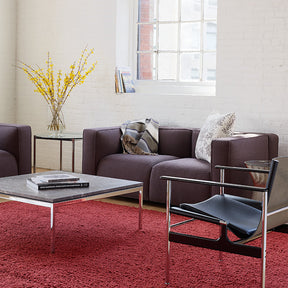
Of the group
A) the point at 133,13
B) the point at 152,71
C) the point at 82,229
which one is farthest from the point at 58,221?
the point at 133,13

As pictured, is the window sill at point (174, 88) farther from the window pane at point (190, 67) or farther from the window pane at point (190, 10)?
the window pane at point (190, 10)

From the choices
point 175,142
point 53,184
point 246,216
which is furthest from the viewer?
point 175,142

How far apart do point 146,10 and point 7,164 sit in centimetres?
263

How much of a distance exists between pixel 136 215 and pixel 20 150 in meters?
1.53

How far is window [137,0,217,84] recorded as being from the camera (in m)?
6.12

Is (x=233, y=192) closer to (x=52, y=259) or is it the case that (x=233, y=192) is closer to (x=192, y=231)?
(x=192, y=231)

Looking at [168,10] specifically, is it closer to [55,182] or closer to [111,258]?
[55,182]

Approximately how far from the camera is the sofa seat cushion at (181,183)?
184 inches

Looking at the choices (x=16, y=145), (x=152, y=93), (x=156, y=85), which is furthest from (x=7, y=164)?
(x=156, y=85)

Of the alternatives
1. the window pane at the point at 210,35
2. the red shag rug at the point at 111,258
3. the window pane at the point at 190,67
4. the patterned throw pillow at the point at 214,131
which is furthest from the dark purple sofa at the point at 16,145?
the window pane at the point at 210,35

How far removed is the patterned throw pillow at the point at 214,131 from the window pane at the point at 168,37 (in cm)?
161

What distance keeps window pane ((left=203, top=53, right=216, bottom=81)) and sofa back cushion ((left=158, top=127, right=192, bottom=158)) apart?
2.93 ft

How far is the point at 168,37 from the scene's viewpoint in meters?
6.40

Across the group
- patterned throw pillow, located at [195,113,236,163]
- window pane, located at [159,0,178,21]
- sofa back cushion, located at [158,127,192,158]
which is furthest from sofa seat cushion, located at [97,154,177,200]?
window pane, located at [159,0,178,21]
